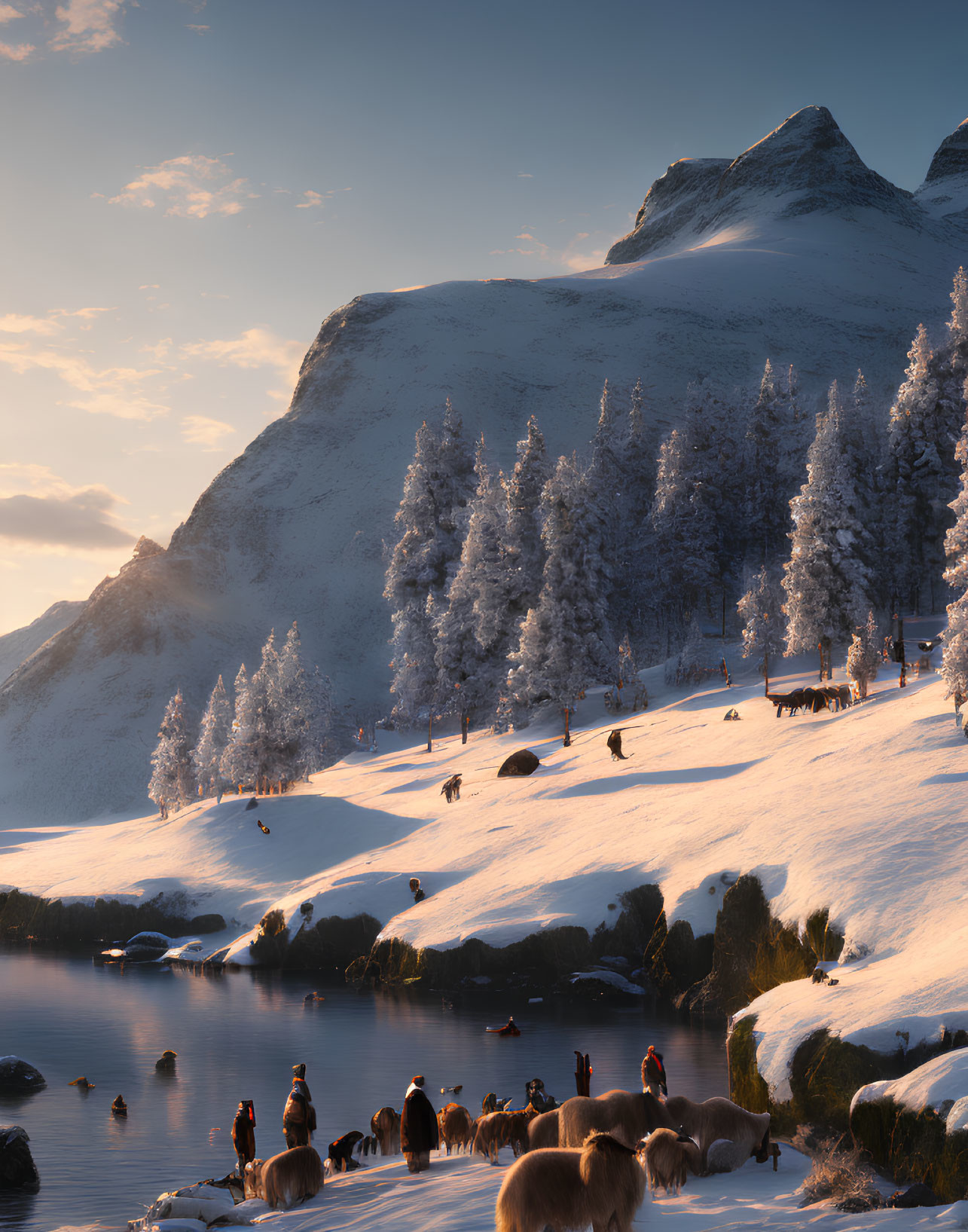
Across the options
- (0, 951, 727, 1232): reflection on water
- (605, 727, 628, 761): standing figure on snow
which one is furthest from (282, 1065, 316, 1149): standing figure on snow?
(605, 727, 628, 761): standing figure on snow

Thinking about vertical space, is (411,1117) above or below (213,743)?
below

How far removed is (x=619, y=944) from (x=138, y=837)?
→ 1463 inches

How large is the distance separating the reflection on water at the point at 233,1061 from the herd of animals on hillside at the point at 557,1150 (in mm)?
2687

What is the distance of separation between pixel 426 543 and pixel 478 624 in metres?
13.2

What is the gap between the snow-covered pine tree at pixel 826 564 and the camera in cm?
4997

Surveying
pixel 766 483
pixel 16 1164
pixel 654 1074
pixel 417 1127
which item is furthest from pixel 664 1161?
pixel 766 483

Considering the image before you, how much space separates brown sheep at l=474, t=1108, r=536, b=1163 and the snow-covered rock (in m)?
4.73

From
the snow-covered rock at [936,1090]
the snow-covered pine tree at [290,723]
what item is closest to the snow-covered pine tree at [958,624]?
the snow-covered rock at [936,1090]

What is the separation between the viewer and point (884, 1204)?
1163cm

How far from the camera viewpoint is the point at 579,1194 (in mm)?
10594

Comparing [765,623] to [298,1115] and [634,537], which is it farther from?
[298,1115]

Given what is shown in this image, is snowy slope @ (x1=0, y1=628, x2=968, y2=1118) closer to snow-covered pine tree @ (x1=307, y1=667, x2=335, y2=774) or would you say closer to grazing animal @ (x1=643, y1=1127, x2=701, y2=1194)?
grazing animal @ (x1=643, y1=1127, x2=701, y2=1194)

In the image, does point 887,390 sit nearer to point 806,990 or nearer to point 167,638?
point 167,638

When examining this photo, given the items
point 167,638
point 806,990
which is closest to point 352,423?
point 167,638
